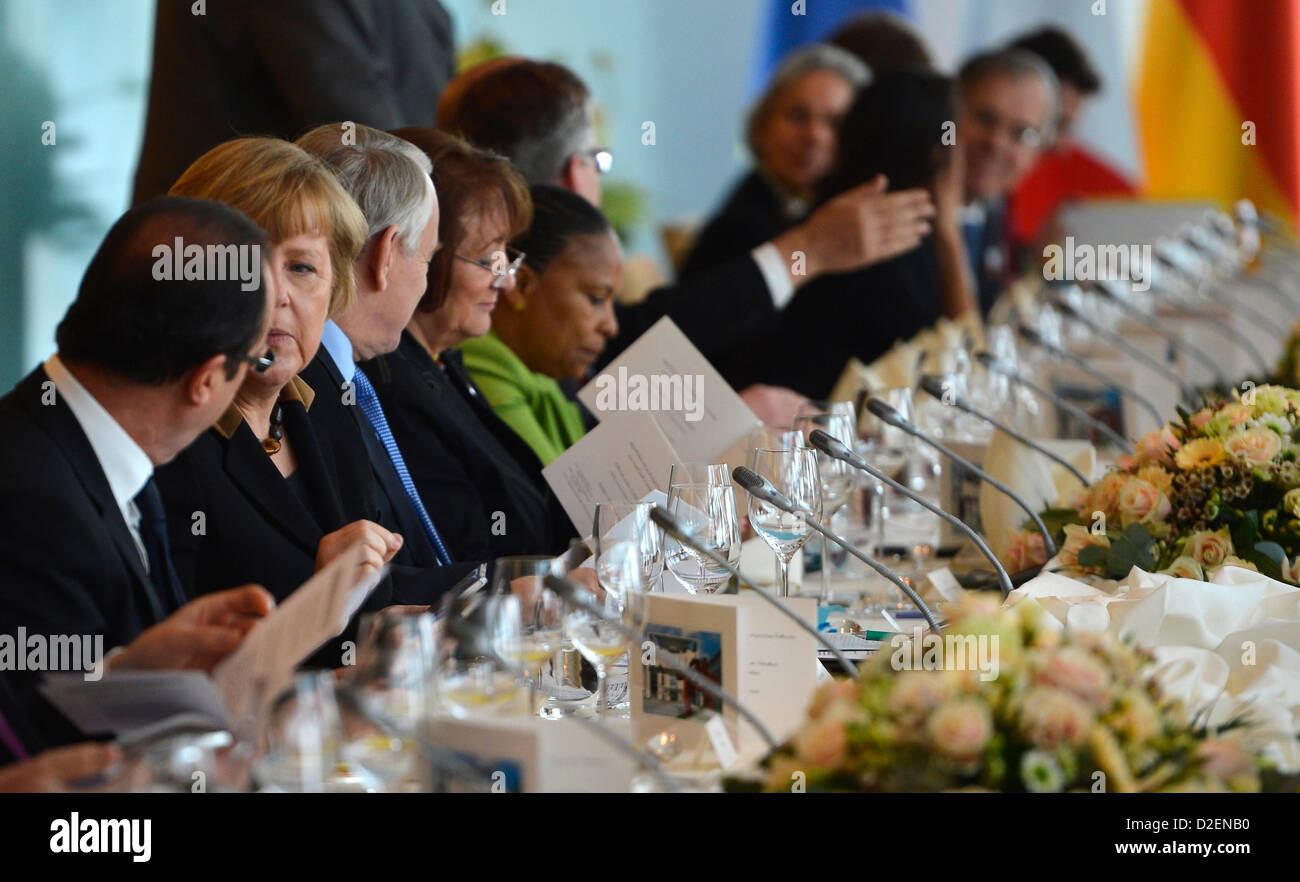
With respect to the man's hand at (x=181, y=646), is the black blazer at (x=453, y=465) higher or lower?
higher

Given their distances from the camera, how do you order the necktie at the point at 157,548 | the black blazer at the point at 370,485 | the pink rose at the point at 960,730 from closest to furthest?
1. the pink rose at the point at 960,730
2. the necktie at the point at 157,548
3. the black blazer at the point at 370,485

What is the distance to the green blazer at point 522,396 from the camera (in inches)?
105

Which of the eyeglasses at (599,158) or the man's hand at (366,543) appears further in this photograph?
the eyeglasses at (599,158)

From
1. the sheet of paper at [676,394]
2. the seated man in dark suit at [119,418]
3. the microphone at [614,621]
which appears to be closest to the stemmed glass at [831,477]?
the sheet of paper at [676,394]

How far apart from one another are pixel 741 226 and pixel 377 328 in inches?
104

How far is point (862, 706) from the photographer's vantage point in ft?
3.22

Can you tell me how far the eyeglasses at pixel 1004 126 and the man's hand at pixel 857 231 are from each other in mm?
1871

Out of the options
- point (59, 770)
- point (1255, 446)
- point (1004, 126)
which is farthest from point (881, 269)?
point (59, 770)

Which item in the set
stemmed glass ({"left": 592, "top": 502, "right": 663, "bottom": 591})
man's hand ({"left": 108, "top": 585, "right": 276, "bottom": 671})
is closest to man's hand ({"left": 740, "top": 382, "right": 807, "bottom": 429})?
stemmed glass ({"left": 592, "top": 502, "right": 663, "bottom": 591})

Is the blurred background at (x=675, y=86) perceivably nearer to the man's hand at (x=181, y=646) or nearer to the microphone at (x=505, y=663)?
the man's hand at (x=181, y=646)

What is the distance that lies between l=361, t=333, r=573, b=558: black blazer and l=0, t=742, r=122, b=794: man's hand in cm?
131

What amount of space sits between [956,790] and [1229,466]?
101cm

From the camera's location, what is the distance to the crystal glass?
5.36 feet

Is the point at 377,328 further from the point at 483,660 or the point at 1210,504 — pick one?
the point at 1210,504
